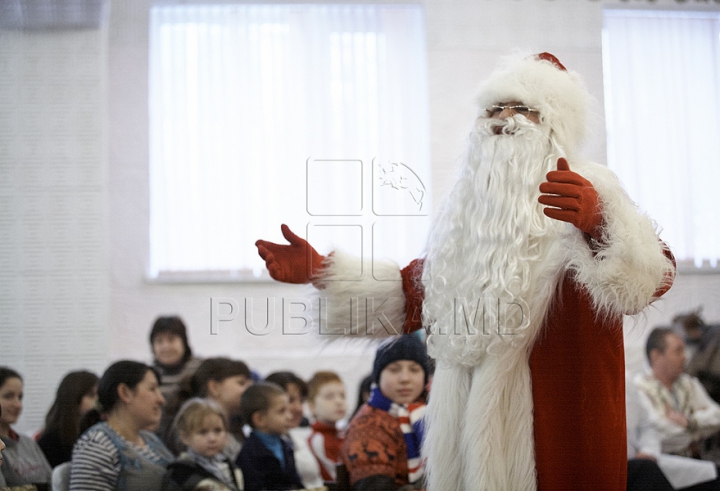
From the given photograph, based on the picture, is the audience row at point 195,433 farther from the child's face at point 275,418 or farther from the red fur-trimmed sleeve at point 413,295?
the red fur-trimmed sleeve at point 413,295

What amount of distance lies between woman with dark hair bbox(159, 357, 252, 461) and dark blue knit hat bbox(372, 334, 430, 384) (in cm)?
73

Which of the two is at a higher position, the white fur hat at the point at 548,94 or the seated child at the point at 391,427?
the white fur hat at the point at 548,94

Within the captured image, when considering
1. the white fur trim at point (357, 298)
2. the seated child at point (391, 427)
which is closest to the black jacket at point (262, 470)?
the seated child at point (391, 427)

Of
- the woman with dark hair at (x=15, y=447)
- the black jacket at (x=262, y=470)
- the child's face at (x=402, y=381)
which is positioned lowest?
the black jacket at (x=262, y=470)

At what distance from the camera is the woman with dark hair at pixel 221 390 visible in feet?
9.35

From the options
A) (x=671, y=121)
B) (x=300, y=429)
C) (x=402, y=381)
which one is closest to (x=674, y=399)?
(x=671, y=121)

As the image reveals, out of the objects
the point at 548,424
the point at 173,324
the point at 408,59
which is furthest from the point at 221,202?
the point at 548,424

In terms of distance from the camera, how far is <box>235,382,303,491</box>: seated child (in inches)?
104

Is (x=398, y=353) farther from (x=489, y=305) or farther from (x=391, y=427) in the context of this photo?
(x=489, y=305)

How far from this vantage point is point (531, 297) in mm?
1769

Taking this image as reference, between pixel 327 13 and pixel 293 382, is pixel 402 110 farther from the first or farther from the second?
pixel 293 382

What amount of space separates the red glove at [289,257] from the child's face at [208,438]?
1.02 m

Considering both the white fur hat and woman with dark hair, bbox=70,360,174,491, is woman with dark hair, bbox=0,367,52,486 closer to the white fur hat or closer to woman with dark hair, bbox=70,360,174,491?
woman with dark hair, bbox=70,360,174,491

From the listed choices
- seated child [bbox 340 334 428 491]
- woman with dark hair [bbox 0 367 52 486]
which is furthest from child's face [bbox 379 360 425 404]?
woman with dark hair [bbox 0 367 52 486]
